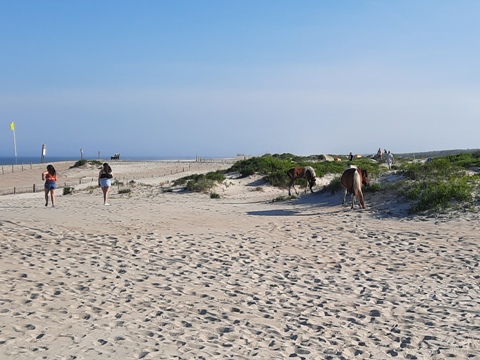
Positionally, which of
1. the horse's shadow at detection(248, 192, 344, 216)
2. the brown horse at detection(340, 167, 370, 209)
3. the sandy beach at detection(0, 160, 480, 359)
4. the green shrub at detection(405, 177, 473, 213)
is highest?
the brown horse at detection(340, 167, 370, 209)

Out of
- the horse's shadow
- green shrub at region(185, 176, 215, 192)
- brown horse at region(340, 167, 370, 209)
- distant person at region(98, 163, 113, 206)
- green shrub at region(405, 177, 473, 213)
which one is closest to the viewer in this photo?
green shrub at region(405, 177, 473, 213)

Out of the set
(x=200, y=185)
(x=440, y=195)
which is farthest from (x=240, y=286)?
(x=200, y=185)

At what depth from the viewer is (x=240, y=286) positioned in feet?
28.3

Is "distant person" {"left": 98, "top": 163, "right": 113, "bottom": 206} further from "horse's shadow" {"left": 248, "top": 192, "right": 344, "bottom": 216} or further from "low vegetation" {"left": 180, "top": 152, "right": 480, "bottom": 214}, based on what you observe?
"horse's shadow" {"left": 248, "top": 192, "right": 344, "bottom": 216}

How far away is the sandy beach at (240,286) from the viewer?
6184 mm

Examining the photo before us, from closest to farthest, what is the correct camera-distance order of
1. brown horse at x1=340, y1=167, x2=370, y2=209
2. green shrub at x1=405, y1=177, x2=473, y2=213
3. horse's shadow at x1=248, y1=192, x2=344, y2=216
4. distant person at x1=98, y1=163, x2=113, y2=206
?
green shrub at x1=405, y1=177, x2=473, y2=213 < brown horse at x1=340, y1=167, x2=370, y2=209 < horse's shadow at x1=248, y1=192, x2=344, y2=216 < distant person at x1=98, y1=163, x2=113, y2=206

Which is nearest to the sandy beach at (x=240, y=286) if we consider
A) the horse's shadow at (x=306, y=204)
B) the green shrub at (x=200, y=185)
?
the horse's shadow at (x=306, y=204)

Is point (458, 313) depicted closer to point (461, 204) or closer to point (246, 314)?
point (246, 314)

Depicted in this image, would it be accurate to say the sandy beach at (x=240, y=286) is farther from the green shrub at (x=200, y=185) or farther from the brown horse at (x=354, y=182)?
the green shrub at (x=200, y=185)

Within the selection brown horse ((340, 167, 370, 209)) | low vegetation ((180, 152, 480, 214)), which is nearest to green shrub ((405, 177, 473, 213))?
low vegetation ((180, 152, 480, 214))

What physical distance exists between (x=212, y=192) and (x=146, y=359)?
17982 mm

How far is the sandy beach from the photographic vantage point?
618 centimetres

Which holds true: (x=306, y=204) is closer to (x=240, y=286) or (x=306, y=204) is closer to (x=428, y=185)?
(x=428, y=185)

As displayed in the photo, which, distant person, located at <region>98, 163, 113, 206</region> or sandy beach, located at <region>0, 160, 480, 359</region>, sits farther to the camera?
distant person, located at <region>98, 163, 113, 206</region>
